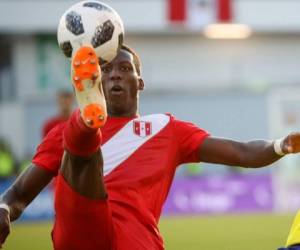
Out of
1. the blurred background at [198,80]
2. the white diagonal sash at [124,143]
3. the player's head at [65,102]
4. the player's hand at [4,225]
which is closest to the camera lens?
the player's hand at [4,225]

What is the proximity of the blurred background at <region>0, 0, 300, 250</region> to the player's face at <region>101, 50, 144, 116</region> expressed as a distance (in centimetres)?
1218

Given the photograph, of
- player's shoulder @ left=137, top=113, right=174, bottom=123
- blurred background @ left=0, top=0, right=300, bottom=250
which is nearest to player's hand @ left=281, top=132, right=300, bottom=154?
player's shoulder @ left=137, top=113, right=174, bottom=123

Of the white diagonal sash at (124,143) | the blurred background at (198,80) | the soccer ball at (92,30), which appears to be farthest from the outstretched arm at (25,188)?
the blurred background at (198,80)

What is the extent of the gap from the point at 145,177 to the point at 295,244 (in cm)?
90

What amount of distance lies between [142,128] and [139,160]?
204 mm

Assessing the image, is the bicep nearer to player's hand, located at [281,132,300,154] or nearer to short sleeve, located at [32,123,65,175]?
player's hand, located at [281,132,300,154]

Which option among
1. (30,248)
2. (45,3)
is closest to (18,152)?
(45,3)

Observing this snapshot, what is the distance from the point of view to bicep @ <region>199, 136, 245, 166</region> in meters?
5.10

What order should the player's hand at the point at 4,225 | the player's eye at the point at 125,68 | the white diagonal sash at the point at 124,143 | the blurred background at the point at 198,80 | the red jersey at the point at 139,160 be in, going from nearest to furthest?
the player's hand at the point at 4,225
the red jersey at the point at 139,160
the white diagonal sash at the point at 124,143
the player's eye at the point at 125,68
the blurred background at the point at 198,80

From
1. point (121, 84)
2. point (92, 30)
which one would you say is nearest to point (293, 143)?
point (121, 84)

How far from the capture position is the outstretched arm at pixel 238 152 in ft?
16.5

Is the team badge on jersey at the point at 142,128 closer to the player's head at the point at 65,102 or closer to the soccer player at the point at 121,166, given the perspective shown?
the soccer player at the point at 121,166

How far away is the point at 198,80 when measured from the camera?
28.6 m

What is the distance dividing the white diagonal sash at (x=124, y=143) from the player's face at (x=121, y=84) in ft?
0.33
